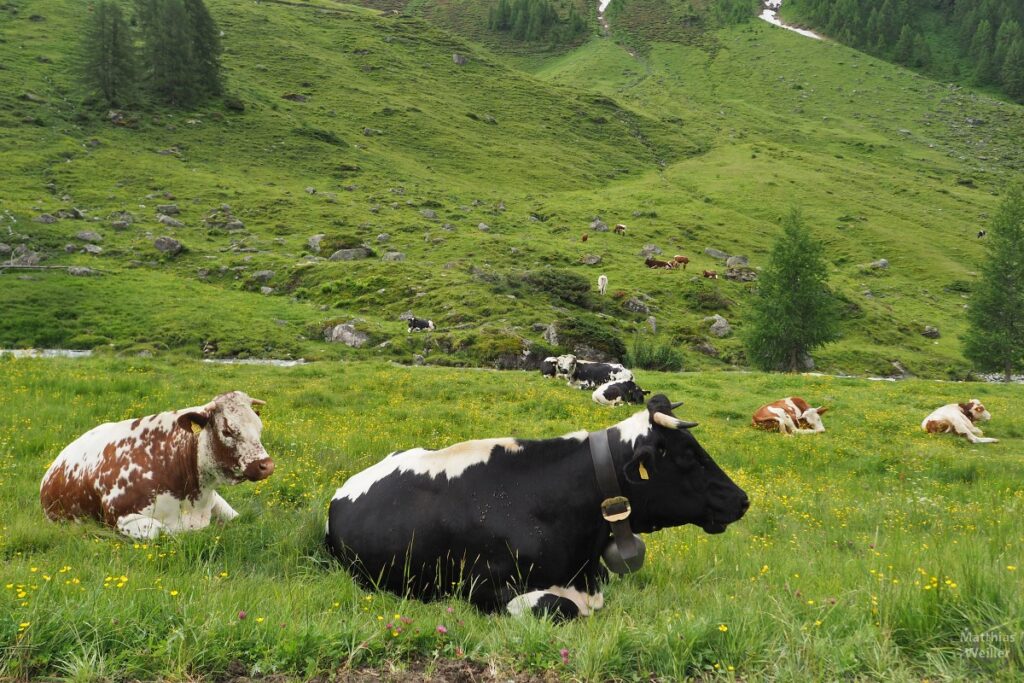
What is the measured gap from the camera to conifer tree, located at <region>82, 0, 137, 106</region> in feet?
213

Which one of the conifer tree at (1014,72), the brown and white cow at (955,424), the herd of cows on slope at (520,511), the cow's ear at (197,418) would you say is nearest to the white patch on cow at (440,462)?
the herd of cows on slope at (520,511)

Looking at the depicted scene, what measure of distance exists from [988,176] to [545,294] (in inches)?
4115

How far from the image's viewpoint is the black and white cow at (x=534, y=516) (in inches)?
191

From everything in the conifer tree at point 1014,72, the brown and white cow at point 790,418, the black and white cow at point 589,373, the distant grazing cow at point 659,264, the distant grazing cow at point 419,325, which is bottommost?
the distant grazing cow at point 419,325

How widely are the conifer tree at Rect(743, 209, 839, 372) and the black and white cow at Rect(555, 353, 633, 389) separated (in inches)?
666

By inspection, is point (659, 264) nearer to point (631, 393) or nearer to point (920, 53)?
point (631, 393)

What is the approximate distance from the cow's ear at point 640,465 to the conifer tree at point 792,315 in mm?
32508

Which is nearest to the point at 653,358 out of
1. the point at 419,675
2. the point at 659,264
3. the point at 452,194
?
the point at 659,264

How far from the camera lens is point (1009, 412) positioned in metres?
18.6

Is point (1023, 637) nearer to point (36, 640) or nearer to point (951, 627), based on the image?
point (951, 627)

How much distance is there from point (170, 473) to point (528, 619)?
4281 millimetres

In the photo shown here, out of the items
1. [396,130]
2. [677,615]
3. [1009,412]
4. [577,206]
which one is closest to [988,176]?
[577,206]

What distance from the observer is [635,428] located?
511 centimetres

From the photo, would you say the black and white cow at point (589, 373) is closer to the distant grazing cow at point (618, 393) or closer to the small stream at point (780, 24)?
the distant grazing cow at point (618, 393)
